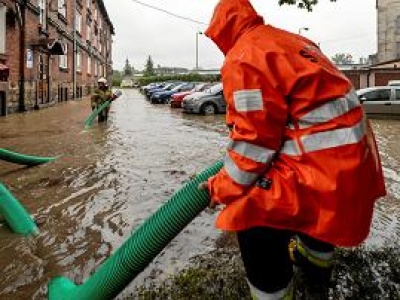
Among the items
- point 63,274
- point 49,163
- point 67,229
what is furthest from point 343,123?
Answer: point 49,163

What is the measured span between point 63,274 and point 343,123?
2613mm

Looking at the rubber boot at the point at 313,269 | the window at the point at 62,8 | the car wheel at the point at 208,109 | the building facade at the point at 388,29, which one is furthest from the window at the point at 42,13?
the building facade at the point at 388,29

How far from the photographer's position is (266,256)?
194 cm

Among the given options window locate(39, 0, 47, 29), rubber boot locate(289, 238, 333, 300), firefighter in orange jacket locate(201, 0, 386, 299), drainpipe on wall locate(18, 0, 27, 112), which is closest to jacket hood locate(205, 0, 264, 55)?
firefighter in orange jacket locate(201, 0, 386, 299)

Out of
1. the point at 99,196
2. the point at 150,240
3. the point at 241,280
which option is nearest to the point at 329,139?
the point at 150,240

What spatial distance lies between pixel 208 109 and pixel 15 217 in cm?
1437

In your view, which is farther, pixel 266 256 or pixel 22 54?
pixel 22 54

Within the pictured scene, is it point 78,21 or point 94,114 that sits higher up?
point 78,21

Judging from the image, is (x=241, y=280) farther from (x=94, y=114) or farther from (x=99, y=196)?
(x=94, y=114)

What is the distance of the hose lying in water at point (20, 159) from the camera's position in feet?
22.6

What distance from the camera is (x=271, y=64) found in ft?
5.78

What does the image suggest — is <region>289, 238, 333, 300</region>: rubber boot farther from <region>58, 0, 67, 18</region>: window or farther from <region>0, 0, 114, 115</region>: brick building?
<region>58, 0, 67, 18</region>: window

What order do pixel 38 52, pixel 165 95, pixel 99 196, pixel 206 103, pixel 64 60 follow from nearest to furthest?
pixel 99 196
pixel 206 103
pixel 38 52
pixel 165 95
pixel 64 60

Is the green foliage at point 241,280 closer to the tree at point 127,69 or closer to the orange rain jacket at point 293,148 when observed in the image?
the orange rain jacket at point 293,148
